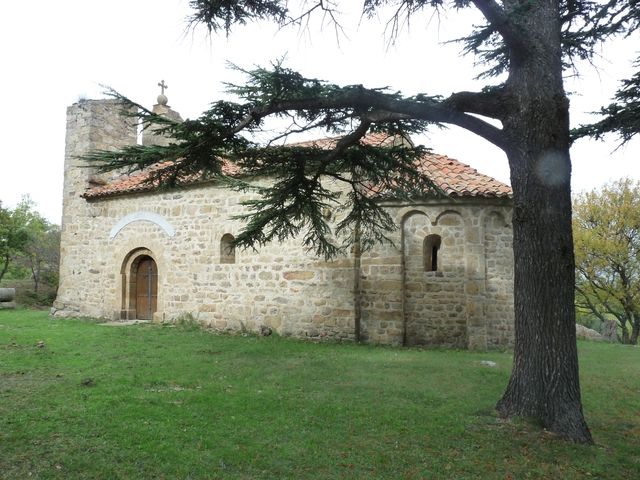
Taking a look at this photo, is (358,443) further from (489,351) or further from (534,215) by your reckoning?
(489,351)

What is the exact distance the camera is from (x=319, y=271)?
35.2ft

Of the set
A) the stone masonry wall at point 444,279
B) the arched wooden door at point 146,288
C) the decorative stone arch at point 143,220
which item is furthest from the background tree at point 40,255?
the stone masonry wall at point 444,279

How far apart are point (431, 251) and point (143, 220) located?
828 centimetres

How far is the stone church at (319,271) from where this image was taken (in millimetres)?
10188

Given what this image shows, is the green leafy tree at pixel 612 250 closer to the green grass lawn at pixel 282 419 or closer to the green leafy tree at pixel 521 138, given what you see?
the green grass lawn at pixel 282 419

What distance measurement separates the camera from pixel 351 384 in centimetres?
651

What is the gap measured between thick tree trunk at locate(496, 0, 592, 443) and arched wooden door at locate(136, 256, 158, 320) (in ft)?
36.0

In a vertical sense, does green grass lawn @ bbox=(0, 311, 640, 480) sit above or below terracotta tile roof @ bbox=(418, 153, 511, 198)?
below

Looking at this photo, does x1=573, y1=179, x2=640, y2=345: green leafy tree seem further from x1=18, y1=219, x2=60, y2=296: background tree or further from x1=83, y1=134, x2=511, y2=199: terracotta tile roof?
x1=18, y1=219, x2=60, y2=296: background tree

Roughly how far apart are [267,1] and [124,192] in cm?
955

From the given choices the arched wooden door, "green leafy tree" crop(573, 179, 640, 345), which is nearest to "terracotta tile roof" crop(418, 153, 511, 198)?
the arched wooden door

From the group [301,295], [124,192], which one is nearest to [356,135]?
[301,295]

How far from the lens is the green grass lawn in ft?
12.2

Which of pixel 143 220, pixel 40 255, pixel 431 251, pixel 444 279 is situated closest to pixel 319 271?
pixel 431 251
